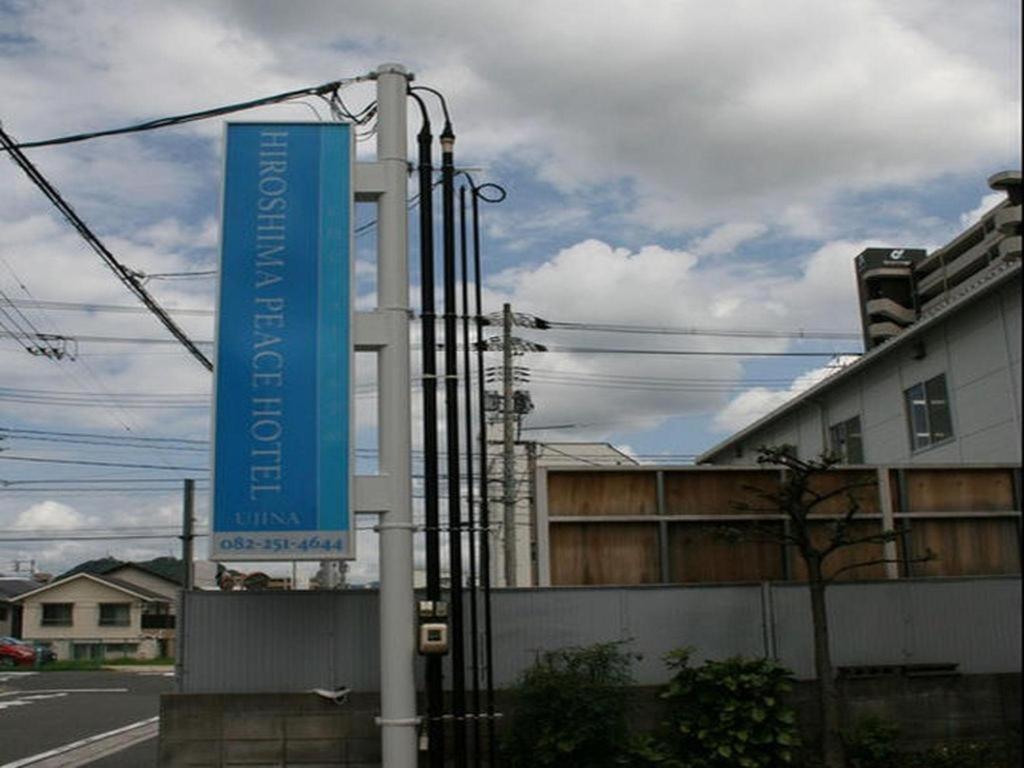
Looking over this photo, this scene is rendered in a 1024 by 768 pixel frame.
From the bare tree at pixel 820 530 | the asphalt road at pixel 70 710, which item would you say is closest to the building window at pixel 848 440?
the bare tree at pixel 820 530

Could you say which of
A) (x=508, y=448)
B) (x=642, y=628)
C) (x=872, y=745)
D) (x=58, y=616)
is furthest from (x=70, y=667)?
(x=872, y=745)

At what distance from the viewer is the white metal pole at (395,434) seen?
9852 millimetres

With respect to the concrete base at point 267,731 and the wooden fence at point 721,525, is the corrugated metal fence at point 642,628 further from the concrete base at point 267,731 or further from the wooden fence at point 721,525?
the wooden fence at point 721,525

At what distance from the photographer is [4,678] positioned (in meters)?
38.0

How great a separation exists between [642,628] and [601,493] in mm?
1581

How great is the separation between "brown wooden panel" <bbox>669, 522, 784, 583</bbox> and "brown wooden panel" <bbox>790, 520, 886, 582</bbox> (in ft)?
0.72

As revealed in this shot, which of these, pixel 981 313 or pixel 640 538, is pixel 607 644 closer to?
pixel 640 538

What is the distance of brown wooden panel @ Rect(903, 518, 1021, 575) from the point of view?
1268 centimetres

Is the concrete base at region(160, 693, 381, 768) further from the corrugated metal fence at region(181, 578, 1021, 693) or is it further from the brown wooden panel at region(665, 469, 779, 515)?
the brown wooden panel at region(665, 469, 779, 515)

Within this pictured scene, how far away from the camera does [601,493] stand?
485 inches

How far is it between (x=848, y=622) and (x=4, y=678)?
3436cm

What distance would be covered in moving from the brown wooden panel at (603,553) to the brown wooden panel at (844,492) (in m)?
1.95

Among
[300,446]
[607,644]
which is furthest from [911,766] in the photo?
[300,446]

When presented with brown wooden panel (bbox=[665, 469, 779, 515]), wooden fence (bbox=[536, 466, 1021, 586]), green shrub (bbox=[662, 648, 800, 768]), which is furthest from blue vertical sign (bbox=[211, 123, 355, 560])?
brown wooden panel (bbox=[665, 469, 779, 515])
